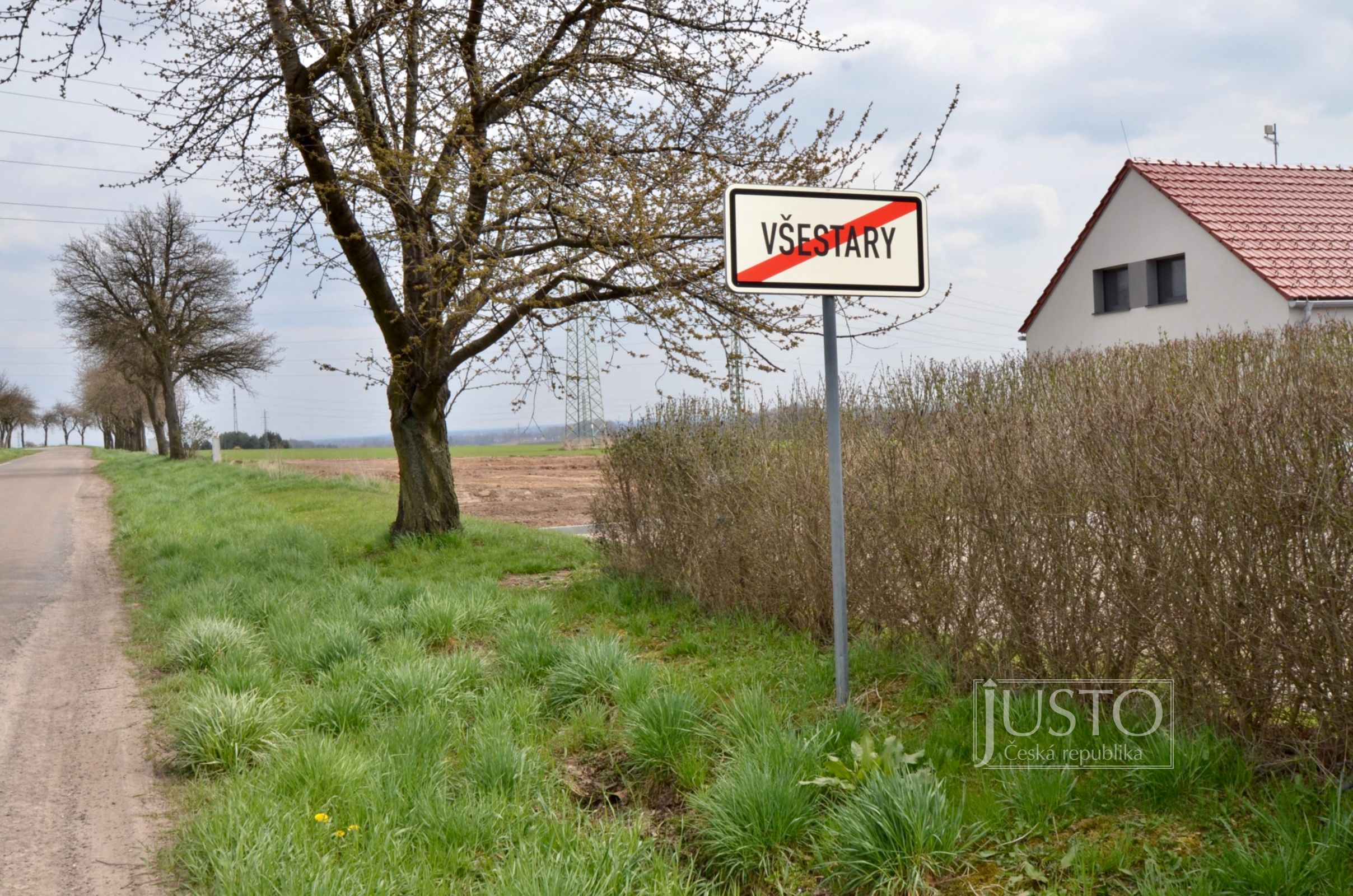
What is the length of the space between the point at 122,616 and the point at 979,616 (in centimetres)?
760

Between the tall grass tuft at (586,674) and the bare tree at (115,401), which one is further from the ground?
the bare tree at (115,401)

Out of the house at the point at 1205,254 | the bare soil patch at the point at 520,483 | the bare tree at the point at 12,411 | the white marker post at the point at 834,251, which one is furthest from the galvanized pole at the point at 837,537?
the bare tree at the point at 12,411

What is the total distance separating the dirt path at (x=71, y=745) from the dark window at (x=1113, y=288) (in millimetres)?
23848

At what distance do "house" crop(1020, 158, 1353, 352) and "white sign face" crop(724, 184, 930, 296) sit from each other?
656 inches

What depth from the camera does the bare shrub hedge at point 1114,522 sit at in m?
3.23

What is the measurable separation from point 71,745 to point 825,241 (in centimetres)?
476

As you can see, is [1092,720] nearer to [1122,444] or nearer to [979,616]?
[979,616]

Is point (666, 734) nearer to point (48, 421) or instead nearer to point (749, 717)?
point (749, 717)

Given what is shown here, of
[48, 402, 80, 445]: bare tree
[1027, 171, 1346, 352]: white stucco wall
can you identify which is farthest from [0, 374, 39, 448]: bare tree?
[1027, 171, 1346, 352]: white stucco wall

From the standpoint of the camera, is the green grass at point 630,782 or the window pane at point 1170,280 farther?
the window pane at point 1170,280

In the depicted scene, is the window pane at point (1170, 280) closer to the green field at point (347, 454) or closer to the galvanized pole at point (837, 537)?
the galvanized pole at point (837, 537)

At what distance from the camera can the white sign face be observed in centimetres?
429

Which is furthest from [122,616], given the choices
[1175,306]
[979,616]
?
[1175,306]

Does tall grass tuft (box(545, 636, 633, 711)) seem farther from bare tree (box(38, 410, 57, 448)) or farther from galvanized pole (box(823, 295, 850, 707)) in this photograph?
bare tree (box(38, 410, 57, 448))
